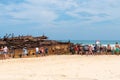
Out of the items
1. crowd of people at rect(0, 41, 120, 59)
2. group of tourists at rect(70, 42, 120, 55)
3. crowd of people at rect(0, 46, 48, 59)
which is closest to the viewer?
crowd of people at rect(0, 46, 48, 59)

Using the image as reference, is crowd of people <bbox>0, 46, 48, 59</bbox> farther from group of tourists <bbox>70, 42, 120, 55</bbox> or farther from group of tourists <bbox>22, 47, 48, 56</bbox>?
group of tourists <bbox>70, 42, 120, 55</bbox>

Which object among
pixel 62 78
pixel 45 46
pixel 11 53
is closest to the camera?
pixel 62 78

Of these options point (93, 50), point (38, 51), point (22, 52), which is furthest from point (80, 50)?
point (22, 52)

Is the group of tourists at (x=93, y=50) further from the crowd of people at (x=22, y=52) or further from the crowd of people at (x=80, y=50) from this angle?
the crowd of people at (x=22, y=52)

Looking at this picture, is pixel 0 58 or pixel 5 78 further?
pixel 0 58

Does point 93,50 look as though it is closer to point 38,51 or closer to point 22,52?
point 38,51

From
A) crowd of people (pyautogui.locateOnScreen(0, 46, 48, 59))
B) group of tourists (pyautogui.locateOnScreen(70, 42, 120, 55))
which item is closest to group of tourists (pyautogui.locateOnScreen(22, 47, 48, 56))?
crowd of people (pyautogui.locateOnScreen(0, 46, 48, 59))

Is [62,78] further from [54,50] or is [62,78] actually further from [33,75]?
[54,50]

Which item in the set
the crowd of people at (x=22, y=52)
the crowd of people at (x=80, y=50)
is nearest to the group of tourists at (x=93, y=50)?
the crowd of people at (x=80, y=50)

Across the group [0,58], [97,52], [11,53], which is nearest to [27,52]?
[11,53]

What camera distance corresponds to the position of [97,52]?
35.9 m

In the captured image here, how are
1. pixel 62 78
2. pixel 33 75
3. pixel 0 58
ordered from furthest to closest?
pixel 0 58 < pixel 33 75 < pixel 62 78

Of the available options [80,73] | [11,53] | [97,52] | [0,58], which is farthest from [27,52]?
[80,73]

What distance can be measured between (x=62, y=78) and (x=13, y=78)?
2.15 metres
